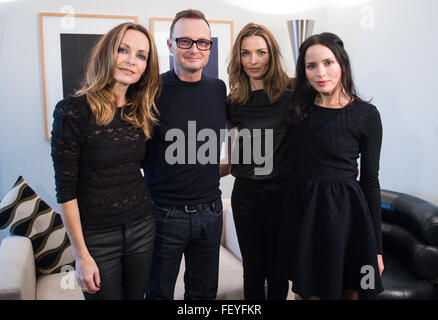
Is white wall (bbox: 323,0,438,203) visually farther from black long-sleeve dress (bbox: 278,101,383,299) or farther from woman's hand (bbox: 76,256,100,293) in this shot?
woman's hand (bbox: 76,256,100,293)

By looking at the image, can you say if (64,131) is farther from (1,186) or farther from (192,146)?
(1,186)

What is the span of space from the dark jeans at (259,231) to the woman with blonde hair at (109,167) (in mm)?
432

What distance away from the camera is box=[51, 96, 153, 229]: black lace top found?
1.21 m

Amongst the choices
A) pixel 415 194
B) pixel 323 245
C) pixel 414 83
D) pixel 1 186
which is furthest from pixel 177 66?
pixel 1 186

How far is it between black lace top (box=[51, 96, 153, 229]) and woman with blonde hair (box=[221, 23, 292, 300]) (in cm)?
48

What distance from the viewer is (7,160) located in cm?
283

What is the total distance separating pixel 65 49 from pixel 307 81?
2.00 meters

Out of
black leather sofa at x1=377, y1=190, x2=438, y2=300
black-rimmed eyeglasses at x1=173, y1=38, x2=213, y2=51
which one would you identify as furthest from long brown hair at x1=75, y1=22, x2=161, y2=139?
black leather sofa at x1=377, y1=190, x2=438, y2=300

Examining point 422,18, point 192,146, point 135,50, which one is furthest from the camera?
point 422,18

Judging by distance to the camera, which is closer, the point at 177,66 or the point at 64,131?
the point at 64,131

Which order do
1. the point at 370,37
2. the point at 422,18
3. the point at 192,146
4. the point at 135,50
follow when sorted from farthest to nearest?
the point at 370,37
the point at 422,18
the point at 192,146
the point at 135,50

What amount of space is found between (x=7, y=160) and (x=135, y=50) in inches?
77.3

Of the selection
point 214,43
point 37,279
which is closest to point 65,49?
point 214,43

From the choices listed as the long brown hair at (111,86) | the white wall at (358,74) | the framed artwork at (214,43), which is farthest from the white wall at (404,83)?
the long brown hair at (111,86)
